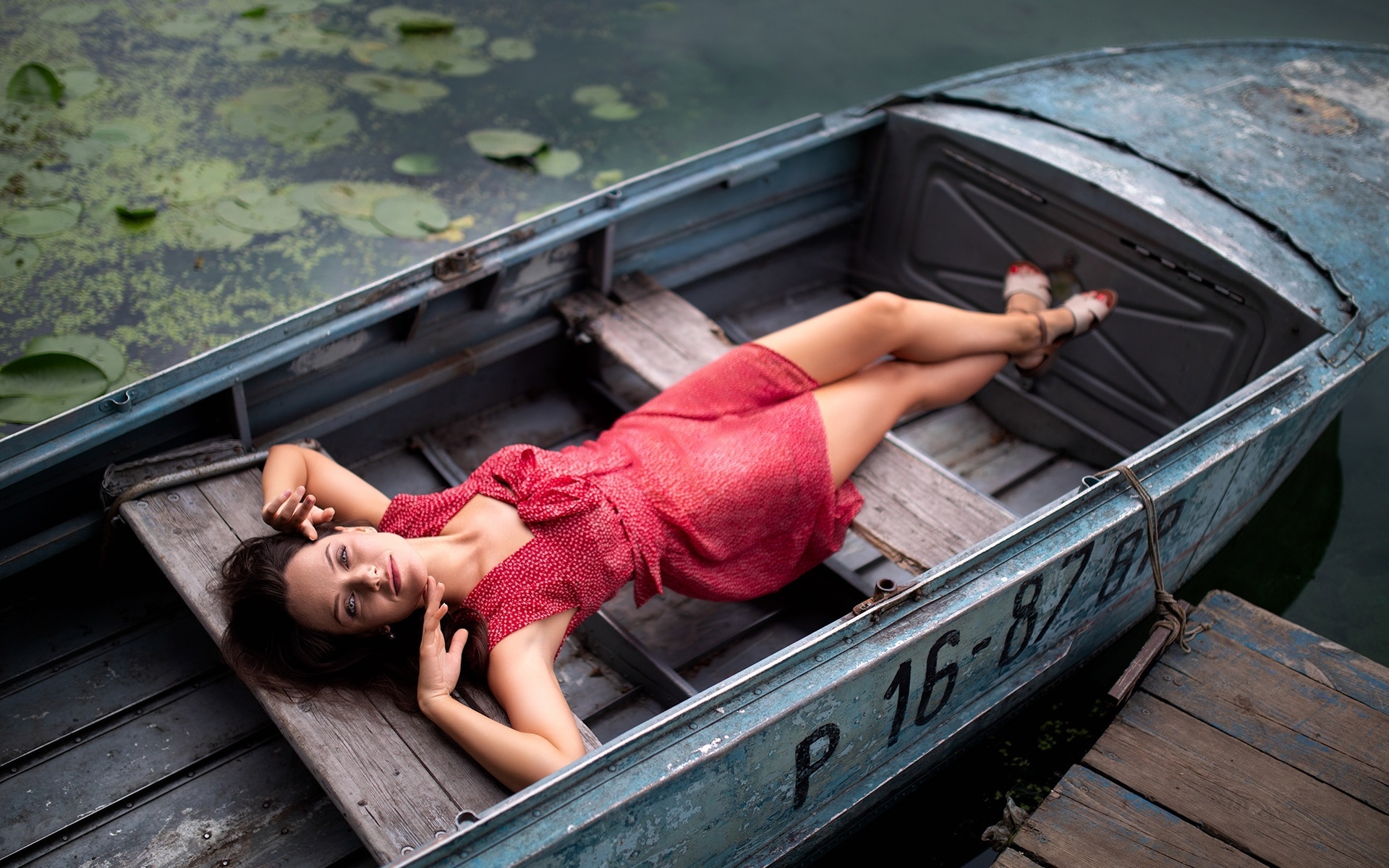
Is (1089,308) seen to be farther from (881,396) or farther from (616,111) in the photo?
(616,111)

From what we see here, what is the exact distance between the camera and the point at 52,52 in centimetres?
557

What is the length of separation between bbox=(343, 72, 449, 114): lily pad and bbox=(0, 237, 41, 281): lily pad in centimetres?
181

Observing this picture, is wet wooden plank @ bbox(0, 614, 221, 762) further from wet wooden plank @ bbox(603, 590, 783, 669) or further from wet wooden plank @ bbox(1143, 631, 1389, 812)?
wet wooden plank @ bbox(1143, 631, 1389, 812)

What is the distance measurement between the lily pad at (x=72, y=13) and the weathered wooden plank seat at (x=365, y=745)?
480 cm

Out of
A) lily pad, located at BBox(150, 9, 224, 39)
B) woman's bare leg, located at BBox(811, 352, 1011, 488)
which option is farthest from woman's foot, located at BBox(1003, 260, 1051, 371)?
lily pad, located at BBox(150, 9, 224, 39)

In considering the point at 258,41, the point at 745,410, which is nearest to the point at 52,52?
the point at 258,41

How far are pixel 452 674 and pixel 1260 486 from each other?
7.65ft

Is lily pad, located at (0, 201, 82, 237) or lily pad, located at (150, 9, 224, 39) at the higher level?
lily pad, located at (150, 9, 224, 39)

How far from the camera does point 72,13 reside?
232 inches

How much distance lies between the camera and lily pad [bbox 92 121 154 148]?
502 centimetres

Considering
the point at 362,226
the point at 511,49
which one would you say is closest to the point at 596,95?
the point at 511,49

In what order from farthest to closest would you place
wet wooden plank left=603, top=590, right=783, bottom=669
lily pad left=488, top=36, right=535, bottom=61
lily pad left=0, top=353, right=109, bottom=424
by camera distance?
lily pad left=488, top=36, right=535, bottom=61 < lily pad left=0, top=353, right=109, bottom=424 < wet wooden plank left=603, top=590, right=783, bottom=669

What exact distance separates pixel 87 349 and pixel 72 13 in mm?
3163

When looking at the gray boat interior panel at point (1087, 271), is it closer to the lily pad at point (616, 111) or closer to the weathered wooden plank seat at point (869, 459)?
the weathered wooden plank seat at point (869, 459)
